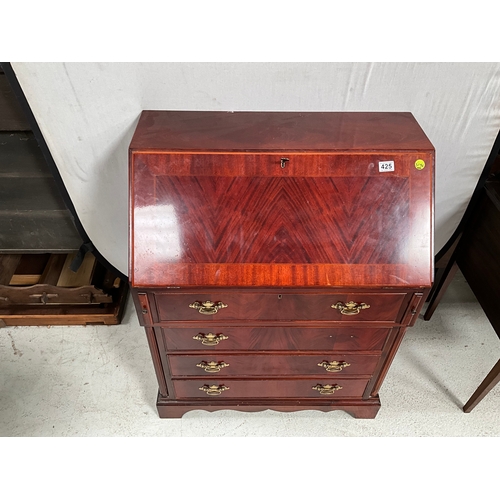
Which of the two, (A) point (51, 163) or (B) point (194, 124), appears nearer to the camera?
(B) point (194, 124)

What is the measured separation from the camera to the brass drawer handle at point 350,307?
1.28 meters

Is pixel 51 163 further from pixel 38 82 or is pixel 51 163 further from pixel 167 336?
pixel 167 336

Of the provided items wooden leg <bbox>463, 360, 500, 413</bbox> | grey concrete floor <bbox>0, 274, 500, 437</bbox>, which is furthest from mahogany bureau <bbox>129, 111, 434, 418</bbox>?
grey concrete floor <bbox>0, 274, 500, 437</bbox>

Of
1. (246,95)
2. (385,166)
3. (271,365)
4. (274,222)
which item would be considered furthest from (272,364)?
(246,95)

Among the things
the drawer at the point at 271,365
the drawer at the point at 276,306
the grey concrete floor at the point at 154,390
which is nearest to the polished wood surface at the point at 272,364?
the drawer at the point at 271,365

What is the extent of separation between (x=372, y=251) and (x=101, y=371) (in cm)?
134

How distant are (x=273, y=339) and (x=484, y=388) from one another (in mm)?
906

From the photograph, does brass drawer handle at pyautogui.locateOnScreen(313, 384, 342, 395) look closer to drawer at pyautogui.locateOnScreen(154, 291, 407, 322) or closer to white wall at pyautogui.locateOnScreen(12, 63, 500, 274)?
drawer at pyautogui.locateOnScreen(154, 291, 407, 322)

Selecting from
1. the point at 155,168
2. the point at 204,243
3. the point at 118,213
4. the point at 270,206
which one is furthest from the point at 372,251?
the point at 118,213

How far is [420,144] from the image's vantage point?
1.26m

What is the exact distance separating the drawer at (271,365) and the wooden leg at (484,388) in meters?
0.49

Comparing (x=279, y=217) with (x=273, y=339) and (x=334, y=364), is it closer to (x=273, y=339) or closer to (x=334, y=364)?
(x=273, y=339)

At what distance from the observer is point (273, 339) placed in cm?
142

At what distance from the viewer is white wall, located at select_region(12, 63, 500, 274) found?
4.40 feet
